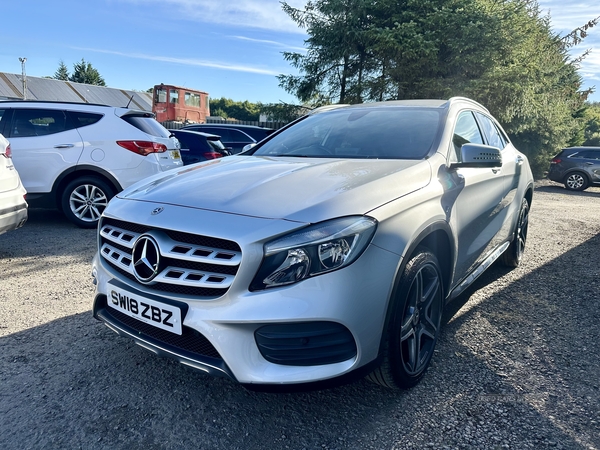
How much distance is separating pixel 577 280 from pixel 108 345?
4277mm

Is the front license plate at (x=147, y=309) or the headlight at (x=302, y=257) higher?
the headlight at (x=302, y=257)

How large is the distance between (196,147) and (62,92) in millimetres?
36295

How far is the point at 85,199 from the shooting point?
6.34 m

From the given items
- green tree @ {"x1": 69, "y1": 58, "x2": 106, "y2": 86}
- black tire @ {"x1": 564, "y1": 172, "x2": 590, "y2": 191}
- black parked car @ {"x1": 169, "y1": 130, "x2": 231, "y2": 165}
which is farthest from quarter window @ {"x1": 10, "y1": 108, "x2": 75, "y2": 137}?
green tree @ {"x1": 69, "y1": 58, "x2": 106, "y2": 86}

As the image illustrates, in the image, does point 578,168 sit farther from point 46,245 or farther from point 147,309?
point 147,309

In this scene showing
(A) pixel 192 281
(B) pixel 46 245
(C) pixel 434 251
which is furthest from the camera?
(B) pixel 46 245

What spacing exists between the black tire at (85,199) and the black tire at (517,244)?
4.94 m

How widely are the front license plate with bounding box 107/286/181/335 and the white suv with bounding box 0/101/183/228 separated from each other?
4294 millimetres

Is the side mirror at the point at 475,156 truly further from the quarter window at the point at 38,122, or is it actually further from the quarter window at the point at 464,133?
the quarter window at the point at 38,122

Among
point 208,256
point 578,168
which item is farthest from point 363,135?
point 578,168

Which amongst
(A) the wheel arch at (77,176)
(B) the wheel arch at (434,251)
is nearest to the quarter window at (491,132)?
(B) the wheel arch at (434,251)

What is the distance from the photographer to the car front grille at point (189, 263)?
196 cm

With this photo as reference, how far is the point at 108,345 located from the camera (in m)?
3.00

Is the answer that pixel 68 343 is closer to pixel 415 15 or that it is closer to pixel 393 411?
pixel 393 411
